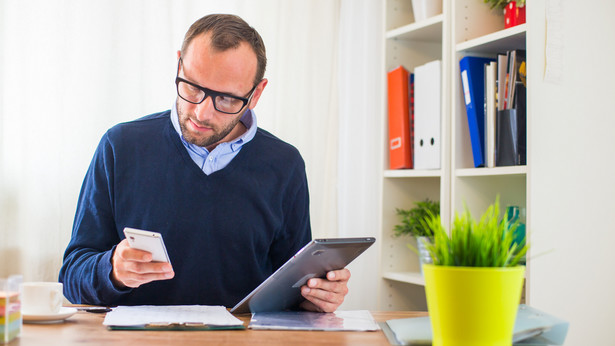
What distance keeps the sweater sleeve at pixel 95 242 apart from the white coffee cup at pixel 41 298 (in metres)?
0.19

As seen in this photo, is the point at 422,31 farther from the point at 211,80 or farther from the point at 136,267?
the point at 136,267

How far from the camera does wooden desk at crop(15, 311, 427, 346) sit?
986 mm

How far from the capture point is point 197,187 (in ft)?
5.34

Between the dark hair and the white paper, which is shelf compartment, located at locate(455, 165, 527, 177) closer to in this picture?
the dark hair

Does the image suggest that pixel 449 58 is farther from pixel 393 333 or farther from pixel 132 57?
pixel 393 333

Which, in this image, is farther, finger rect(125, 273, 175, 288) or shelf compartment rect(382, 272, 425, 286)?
shelf compartment rect(382, 272, 425, 286)

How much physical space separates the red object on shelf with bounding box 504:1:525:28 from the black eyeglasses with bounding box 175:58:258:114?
1.00 m

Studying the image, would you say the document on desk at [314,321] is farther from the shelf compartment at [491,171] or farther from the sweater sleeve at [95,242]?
the shelf compartment at [491,171]

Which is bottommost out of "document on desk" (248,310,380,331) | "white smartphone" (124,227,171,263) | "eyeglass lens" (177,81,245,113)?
"document on desk" (248,310,380,331)

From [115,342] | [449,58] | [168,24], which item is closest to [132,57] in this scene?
[168,24]

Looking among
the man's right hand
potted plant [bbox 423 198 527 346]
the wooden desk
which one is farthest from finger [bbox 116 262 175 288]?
potted plant [bbox 423 198 527 346]

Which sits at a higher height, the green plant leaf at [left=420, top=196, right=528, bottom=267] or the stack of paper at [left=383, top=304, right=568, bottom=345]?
the green plant leaf at [left=420, top=196, right=528, bottom=267]

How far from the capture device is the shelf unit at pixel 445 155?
2.18 meters

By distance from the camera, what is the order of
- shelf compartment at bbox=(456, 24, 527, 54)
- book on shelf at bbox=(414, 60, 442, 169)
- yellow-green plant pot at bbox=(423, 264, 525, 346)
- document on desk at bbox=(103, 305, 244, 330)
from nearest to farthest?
1. yellow-green plant pot at bbox=(423, 264, 525, 346)
2. document on desk at bbox=(103, 305, 244, 330)
3. shelf compartment at bbox=(456, 24, 527, 54)
4. book on shelf at bbox=(414, 60, 442, 169)
